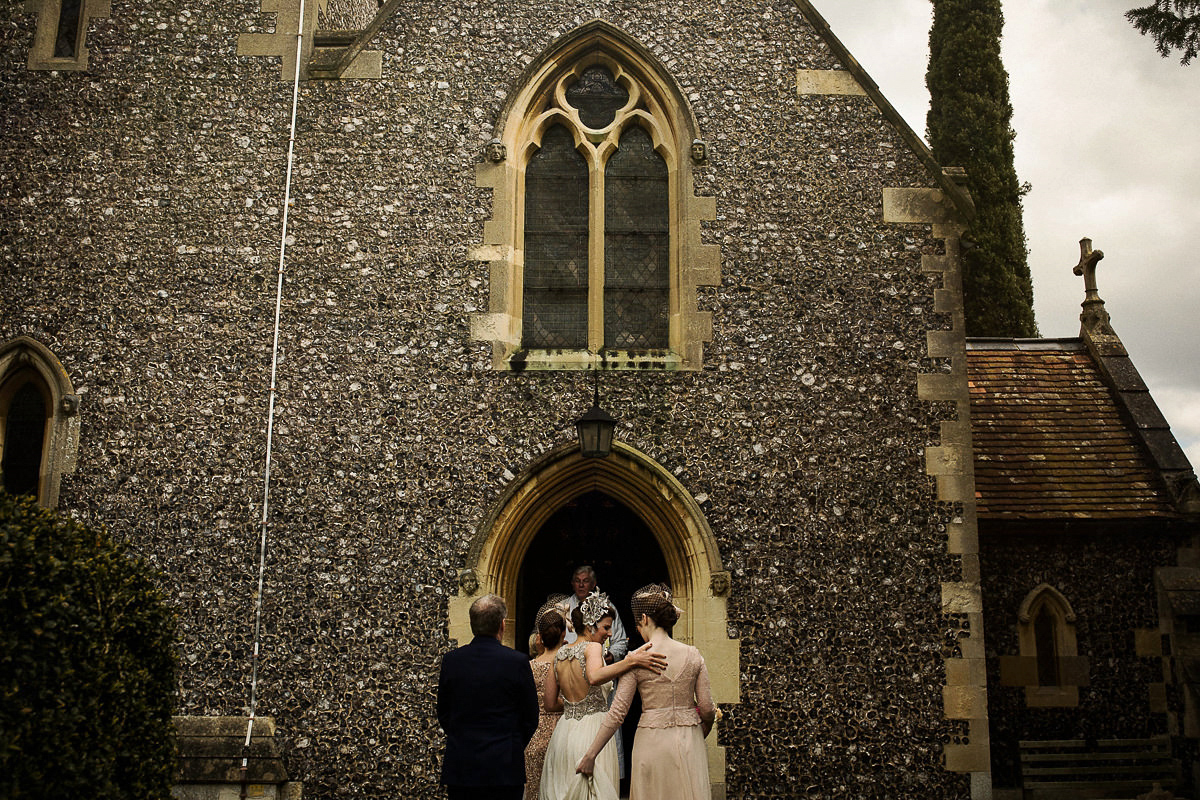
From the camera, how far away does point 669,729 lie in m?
4.97

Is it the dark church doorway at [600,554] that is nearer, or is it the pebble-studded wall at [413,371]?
the pebble-studded wall at [413,371]

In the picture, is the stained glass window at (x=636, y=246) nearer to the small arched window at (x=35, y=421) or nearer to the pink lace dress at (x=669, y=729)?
the pink lace dress at (x=669, y=729)

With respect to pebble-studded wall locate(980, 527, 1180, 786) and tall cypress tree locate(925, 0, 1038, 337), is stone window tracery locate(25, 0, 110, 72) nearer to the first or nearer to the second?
pebble-studded wall locate(980, 527, 1180, 786)

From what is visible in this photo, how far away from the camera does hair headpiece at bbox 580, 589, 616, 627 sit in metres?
5.61

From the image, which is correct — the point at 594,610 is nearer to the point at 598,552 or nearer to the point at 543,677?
the point at 543,677

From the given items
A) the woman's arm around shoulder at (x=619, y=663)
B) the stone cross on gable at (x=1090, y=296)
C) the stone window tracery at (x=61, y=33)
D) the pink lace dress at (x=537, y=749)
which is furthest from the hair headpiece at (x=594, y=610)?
the stone cross on gable at (x=1090, y=296)

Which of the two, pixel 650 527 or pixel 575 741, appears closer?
pixel 575 741

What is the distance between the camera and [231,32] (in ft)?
28.1

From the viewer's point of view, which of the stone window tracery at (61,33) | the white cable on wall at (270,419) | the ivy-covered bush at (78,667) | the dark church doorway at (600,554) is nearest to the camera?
the ivy-covered bush at (78,667)

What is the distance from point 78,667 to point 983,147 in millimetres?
15474

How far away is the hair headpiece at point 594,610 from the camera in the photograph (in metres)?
5.61

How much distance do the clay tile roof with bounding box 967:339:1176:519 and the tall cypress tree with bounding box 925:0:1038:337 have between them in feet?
13.1

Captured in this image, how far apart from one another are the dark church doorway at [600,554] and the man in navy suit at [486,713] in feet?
13.2

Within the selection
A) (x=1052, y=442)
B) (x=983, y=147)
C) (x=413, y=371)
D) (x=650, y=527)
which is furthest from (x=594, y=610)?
(x=983, y=147)
